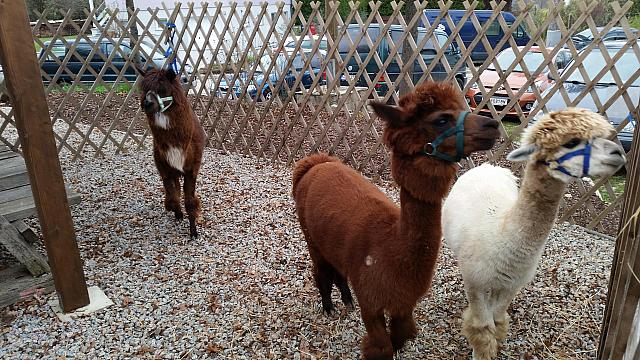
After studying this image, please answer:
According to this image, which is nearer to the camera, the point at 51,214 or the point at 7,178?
the point at 51,214

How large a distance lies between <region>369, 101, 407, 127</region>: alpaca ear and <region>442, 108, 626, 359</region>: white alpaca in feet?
1.89

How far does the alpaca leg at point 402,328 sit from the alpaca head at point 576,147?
0.89 meters

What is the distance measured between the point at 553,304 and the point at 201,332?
2134 mm

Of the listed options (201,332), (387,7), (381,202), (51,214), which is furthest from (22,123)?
(387,7)

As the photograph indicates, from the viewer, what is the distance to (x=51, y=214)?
256cm

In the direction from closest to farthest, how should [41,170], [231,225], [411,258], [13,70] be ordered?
[411,258] < [13,70] < [41,170] < [231,225]

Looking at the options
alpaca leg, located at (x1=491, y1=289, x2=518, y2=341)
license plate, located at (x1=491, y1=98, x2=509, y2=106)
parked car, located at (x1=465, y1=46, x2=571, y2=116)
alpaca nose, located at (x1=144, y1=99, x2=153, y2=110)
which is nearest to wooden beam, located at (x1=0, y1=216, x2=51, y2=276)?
alpaca nose, located at (x1=144, y1=99, x2=153, y2=110)

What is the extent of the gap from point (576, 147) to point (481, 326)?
94cm

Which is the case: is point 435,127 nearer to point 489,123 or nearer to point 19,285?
point 489,123

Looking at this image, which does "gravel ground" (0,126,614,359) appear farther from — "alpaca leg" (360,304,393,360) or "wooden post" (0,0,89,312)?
"alpaca leg" (360,304,393,360)

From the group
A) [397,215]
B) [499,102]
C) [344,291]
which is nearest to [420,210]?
[397,215]

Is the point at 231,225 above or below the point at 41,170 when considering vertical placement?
below

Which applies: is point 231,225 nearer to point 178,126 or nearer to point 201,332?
point 178,126

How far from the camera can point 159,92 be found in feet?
11.0
